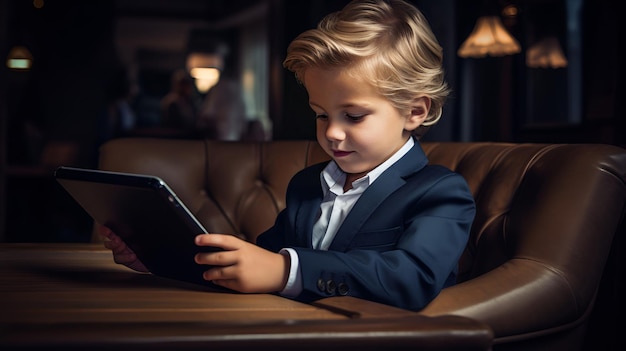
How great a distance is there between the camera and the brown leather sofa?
1.38 meters

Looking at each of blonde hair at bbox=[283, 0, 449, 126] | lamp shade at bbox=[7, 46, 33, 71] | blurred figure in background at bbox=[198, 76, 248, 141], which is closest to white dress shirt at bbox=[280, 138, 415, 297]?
blonde hair at bbox=[283, 0, 449, 126]

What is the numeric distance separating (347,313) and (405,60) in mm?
611

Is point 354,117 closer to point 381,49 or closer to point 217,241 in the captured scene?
point 381,49

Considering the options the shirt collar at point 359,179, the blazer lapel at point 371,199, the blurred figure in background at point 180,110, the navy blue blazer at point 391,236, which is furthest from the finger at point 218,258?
the blurred figure in background at point 180,110

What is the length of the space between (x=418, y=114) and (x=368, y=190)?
0.63 ft

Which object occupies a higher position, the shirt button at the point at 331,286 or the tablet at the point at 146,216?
the tablet at the point at 146,216

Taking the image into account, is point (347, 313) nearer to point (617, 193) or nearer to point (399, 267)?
point (399, 267)

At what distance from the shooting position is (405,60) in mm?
1421

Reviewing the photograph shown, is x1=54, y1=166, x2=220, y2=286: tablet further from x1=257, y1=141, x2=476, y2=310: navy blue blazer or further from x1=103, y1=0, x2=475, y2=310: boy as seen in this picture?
x1=257, y1=141, x2=476, y2=310: navy blue blazer

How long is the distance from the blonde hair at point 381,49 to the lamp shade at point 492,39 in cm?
418

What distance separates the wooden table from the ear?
52 centimetres

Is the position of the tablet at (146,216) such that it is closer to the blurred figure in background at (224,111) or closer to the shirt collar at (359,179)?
the shirt collar at (359,179)

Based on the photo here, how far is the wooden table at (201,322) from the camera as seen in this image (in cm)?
82

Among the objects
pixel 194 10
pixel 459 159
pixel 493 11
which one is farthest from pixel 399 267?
pixel 194 10
